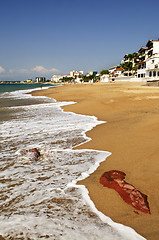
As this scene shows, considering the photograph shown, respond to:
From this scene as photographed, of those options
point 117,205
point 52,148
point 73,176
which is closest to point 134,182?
point 117,205

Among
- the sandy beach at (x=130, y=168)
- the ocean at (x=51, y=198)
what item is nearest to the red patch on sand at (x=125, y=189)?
the sandy beach at (x=130, y=168)

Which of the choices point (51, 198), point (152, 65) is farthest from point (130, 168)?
point (152, 65)

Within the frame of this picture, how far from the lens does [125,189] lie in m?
3.05

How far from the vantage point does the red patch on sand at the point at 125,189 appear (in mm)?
2666

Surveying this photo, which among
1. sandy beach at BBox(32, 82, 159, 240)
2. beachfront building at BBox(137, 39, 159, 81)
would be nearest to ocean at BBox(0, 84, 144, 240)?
sandy beach at BBox(32, 82, 159, 240)

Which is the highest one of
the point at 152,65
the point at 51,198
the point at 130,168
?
the point at 152,65

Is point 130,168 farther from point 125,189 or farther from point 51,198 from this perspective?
point 51,198

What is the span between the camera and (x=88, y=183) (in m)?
3.36

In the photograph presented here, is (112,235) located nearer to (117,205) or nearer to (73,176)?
(117,205)

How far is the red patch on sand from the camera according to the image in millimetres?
2666

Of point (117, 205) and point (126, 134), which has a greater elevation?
point (126, 134)

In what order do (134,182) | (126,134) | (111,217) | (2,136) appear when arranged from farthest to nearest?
(2,136), (126,134), (134,182), (111,217)

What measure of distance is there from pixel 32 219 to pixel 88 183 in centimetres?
123

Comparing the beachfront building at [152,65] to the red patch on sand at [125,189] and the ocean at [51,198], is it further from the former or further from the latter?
the red patch on sand at [125,189]
